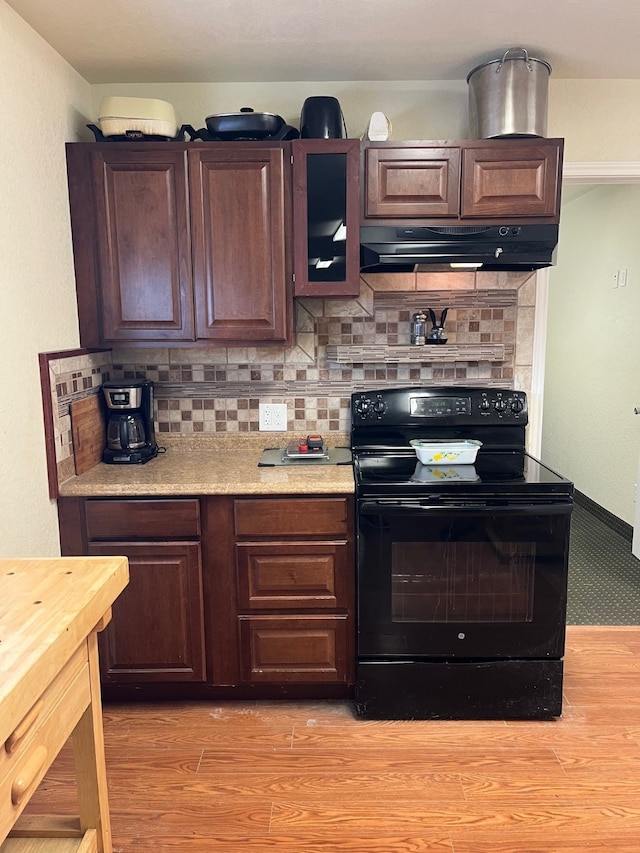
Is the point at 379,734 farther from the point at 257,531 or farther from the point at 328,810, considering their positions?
the point at 257,531

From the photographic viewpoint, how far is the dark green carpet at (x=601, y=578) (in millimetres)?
3014

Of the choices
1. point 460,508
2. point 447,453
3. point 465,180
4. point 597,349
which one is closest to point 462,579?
point 460,508

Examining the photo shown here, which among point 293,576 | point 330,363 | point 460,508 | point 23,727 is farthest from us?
point 330,363

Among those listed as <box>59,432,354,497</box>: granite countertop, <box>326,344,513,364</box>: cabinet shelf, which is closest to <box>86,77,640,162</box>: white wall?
<box>326,344,513,364</box>: cabinet shelf

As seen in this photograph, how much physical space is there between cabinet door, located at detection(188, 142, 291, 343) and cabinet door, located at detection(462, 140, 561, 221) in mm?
706

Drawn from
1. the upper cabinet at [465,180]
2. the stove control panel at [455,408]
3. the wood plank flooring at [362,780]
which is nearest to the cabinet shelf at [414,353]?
the stove control panel at [455,408]

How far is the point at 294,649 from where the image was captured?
2.32 m

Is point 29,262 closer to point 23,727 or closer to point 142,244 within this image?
point 142,244

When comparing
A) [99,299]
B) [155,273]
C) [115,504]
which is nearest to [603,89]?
[155,273]

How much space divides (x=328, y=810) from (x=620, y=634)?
1679mm

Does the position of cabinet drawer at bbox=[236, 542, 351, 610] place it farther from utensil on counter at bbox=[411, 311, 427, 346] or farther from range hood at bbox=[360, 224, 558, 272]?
range hood at bbox=[360, 224, 558, 272]

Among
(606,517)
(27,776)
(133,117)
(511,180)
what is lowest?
(606,517)

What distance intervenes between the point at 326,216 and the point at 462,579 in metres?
1.43

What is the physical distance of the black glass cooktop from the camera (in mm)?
2164
